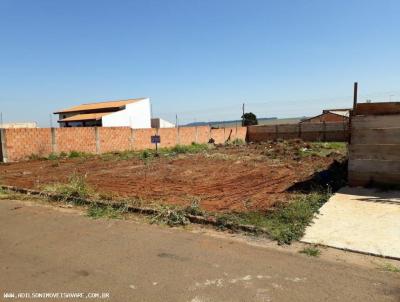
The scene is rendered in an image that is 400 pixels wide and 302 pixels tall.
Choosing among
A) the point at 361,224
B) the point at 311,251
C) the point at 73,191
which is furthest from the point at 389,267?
the point at 73,191

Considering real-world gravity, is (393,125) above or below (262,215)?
above

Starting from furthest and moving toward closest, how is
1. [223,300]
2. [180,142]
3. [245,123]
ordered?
[245,123], [180,142], [223,300]

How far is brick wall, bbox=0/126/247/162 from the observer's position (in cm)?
1908

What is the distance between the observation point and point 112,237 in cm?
587

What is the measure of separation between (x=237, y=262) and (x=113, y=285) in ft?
5.17

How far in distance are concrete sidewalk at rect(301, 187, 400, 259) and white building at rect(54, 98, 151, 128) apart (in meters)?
36.4

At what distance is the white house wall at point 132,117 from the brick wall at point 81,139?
1379cm

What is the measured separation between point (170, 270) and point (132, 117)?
1689 inches

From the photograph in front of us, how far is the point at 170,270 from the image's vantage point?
4.50 metres

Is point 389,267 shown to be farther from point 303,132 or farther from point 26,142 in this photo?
point 303,132

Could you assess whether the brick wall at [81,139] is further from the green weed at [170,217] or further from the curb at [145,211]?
the green weed at [170,217]

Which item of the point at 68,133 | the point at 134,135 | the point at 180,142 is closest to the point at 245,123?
the point at 180,142

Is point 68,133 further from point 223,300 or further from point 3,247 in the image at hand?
point 223,300

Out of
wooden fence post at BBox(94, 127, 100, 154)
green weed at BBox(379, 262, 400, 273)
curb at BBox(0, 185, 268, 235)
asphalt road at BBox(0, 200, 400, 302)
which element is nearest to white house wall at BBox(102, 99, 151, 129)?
wooden fence post at BBox(94, 127, 100, 154)
